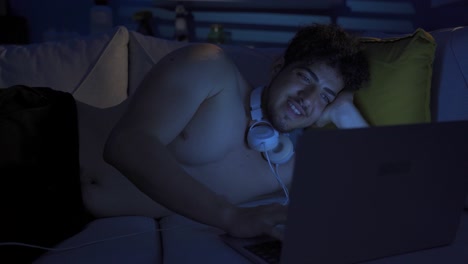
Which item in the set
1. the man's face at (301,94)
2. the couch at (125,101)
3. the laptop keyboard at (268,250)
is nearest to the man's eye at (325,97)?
the man's face at (301,94)

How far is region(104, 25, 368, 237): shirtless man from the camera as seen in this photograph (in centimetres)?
90

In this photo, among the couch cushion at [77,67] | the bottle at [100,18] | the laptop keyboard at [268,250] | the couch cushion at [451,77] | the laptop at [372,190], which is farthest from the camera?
the bottle at [100,18]

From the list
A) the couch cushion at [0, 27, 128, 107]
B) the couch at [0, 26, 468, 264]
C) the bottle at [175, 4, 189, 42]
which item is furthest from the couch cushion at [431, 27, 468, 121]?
the bottle at [175, 4, 189, 42]

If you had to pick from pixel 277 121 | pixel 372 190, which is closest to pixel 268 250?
pixel 372 190

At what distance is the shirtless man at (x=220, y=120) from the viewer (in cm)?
90

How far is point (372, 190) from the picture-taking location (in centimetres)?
60

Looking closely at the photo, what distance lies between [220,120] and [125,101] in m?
0.33

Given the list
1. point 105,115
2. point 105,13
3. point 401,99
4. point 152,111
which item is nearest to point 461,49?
point 401,99

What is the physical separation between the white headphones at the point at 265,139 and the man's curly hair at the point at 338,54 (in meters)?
0.24

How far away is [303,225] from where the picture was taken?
57cm

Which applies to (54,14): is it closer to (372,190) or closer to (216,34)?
(216,34)

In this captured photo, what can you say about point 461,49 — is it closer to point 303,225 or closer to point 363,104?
point 363,104

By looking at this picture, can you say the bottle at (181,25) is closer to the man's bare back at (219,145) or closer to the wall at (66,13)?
the wall at (66,13)

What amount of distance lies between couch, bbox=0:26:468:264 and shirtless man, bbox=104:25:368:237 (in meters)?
0.09
